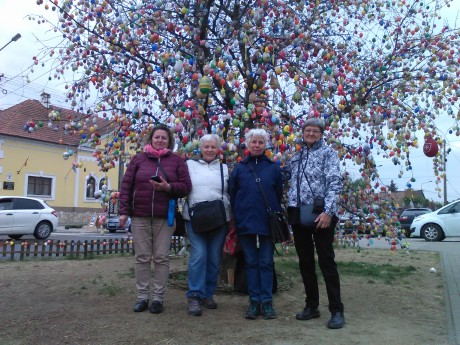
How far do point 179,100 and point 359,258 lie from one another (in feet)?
21.5

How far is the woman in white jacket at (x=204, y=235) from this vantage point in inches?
181

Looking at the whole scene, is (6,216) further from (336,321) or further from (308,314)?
(336,321)

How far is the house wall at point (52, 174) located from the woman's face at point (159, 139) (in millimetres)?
22496

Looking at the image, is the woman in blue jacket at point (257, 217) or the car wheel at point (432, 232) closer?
the woman in blue jacket at point (257, 217)

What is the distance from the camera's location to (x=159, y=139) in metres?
4.73

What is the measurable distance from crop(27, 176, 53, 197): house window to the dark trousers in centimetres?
2842


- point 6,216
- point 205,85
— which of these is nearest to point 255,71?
point 205,85

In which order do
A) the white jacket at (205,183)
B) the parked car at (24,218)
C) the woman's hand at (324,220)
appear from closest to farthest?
the woman's hand at (324,220)
the white jacket at (205,183)
the parked car at (24,218)

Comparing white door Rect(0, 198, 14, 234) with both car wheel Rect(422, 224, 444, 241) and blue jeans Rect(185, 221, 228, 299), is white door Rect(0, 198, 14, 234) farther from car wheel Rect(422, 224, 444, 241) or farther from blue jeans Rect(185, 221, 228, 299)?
car wheel Rect(422, 224, 444, 241)

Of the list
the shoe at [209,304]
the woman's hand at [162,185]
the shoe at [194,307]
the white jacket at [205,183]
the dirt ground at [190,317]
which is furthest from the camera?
the shoe at [209,304]

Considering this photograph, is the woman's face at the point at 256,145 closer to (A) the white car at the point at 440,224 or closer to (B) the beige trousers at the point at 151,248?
(B) the beige trousers at the point at 151,248

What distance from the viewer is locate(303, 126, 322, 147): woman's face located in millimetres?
4477

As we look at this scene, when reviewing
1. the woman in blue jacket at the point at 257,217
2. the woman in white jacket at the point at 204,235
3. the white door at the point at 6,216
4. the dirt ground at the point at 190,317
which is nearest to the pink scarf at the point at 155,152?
the woman in white jacket at the point at 204,235

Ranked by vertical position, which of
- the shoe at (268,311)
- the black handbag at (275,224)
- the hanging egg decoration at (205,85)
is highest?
the hanging egg decoration at (205,85)
